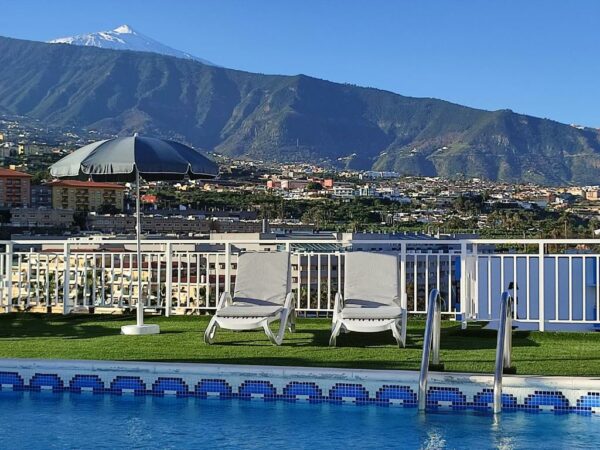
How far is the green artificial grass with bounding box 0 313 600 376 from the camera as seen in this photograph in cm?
623

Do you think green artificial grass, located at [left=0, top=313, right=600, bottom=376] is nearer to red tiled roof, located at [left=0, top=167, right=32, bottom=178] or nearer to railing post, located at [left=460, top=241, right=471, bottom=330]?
railing post, located at [left=460, top=241, right=471, bottom=330]

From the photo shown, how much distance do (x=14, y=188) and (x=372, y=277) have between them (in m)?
83.4

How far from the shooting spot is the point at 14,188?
282ft

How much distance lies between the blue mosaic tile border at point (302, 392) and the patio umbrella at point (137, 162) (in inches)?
67.4

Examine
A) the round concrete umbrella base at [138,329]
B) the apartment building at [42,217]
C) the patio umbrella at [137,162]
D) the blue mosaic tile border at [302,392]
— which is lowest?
the blue mosaic tile border at [302,392]

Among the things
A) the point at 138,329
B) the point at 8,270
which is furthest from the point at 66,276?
the point at 138,329

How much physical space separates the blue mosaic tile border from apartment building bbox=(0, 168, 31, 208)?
79.4 m

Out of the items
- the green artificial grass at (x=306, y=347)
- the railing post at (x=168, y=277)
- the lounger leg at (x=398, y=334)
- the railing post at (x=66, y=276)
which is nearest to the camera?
the green artificial grass at (x=306, y=347)

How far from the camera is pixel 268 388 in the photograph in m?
5.78

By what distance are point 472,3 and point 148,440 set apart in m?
68.8

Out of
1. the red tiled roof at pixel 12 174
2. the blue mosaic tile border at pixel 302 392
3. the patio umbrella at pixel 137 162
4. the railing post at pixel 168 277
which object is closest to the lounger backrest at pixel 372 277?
the patio umbrella at pixel 137 162

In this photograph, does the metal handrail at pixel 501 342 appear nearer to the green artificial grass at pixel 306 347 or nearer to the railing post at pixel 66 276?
the green artificial grass at pixel 306 347

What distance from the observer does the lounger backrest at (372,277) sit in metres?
7.56

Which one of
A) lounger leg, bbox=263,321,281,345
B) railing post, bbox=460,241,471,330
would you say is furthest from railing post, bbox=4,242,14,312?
railing post, bbox=460,241,471,330
